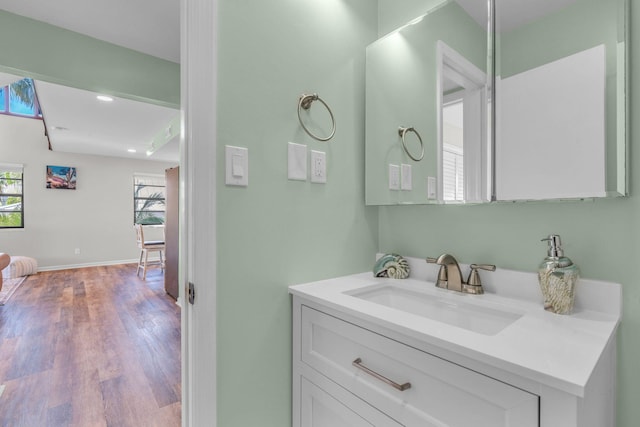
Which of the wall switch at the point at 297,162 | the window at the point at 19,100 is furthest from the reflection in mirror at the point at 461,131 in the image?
the window at the point at 19,100

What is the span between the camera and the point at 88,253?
6.50 m

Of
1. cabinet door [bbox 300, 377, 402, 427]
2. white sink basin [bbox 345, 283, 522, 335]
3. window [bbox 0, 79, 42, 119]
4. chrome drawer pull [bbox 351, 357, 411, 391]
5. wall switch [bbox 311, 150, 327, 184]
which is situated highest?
window [bbox 0, 79, 42, 119]

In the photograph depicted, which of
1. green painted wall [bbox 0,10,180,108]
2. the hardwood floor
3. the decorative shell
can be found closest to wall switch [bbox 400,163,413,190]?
the decorative shell

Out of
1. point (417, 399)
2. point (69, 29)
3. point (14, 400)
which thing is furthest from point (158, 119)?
point (417, 399)

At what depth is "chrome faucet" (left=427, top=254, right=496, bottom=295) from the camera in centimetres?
104

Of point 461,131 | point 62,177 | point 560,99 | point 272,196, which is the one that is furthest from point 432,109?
point 62,177

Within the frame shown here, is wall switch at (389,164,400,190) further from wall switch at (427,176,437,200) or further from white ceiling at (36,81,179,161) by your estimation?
white ceiling at (36,81,179,161)

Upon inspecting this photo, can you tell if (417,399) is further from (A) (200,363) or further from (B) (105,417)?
(B) (105,417)

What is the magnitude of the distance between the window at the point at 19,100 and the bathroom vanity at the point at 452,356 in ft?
24.8

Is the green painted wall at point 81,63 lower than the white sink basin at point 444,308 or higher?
higher

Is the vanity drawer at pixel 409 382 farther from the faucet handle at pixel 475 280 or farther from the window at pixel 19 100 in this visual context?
the window at pixel 19 100

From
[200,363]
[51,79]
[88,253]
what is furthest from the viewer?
[88,253]

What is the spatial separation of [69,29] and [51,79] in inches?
16.9

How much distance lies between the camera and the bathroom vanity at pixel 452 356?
556 millimetres
